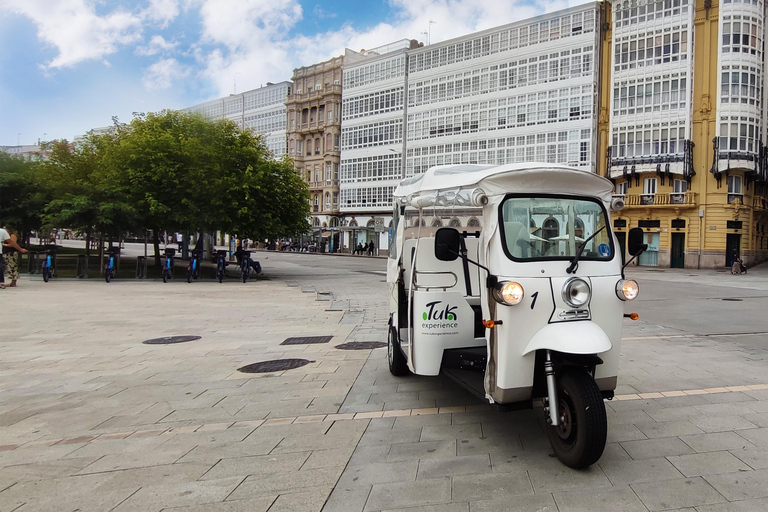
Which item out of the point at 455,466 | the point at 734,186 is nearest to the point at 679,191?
the point at 734,186

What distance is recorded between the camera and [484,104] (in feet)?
167

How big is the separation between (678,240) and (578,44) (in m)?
17.8

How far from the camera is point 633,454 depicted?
13.6ft

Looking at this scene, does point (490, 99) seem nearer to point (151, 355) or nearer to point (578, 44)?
point (578, 44)

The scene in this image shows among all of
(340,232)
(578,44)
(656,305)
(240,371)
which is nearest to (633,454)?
(240,371)

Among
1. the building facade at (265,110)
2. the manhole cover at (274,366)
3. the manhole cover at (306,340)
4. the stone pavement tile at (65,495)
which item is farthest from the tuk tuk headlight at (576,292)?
the building facade at (265,110)

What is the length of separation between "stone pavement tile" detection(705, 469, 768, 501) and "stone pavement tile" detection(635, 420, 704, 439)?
786 mm

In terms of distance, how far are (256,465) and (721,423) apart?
3.96m

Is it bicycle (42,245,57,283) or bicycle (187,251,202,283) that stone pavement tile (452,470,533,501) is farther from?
bicycle (42,245,57,283)

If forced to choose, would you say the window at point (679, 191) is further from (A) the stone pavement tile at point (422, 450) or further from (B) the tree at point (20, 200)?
(A) the stone pavement tile at point (422, 450)

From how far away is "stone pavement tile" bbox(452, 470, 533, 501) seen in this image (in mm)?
3484

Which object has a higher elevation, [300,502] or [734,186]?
[734,186]

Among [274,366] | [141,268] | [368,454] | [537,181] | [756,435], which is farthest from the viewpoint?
[141,268]

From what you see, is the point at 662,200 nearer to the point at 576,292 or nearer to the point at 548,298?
the point at 576,292
